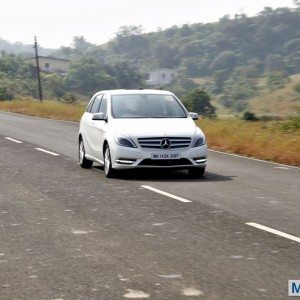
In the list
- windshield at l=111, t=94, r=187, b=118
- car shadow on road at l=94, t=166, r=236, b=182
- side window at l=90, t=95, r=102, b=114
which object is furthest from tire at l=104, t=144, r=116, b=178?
side window at l=90, t=95, r=102, b=114

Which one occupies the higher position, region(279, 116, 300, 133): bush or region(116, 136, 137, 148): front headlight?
region(116, 136, 137, 148): front headlight

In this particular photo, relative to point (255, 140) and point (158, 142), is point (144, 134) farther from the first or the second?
point (255, 140)

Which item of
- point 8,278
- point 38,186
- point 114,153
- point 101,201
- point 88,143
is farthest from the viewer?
point 88,143

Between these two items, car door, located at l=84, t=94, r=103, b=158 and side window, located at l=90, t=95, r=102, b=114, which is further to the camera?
side window, located at l=90, t=95, r=102, b=114

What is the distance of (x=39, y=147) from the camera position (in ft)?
72.4

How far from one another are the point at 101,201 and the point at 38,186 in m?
2.27

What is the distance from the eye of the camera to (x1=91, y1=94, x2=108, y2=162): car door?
15.1 metres

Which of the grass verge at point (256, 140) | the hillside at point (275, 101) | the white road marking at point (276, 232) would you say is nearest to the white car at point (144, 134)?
the grass verge at point (256, 140)

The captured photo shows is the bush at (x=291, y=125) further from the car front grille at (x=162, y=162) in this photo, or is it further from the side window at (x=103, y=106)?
the car front grille at (x=162, y=162)

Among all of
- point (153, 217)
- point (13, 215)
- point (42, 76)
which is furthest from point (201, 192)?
point (42, 76)

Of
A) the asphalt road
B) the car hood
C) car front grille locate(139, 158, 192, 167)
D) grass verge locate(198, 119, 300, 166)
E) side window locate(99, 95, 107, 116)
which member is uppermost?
side window locate(99, 95, 107, 116)

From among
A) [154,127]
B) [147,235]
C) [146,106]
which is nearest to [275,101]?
[146,106]

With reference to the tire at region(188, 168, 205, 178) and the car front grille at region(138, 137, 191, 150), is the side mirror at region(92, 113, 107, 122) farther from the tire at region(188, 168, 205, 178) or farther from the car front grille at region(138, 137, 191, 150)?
the tire at region(188, 168, 205, 178)

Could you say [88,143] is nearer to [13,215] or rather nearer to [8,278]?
[13,215]
